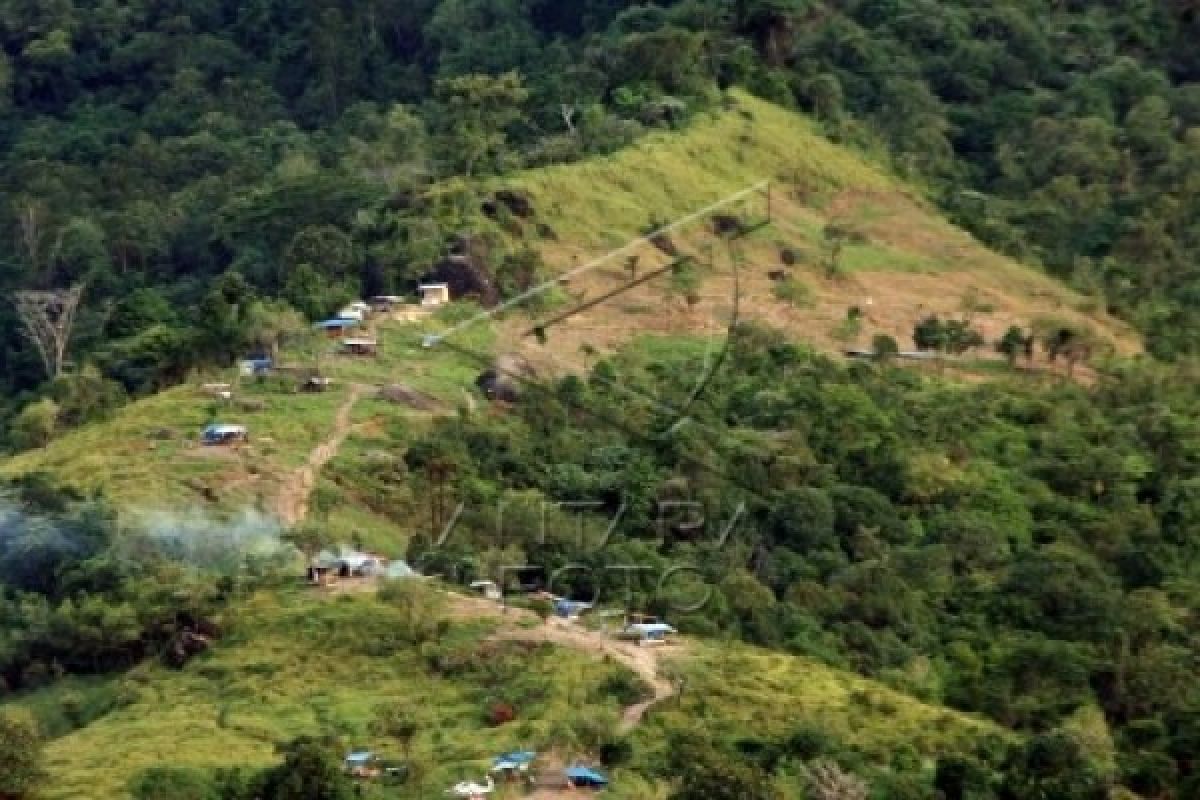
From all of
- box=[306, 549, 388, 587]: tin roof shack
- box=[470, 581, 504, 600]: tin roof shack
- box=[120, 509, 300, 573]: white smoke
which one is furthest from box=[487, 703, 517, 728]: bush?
box=[120, 509, 300, 573]: white smoke

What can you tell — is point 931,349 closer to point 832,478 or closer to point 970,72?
point 832,478

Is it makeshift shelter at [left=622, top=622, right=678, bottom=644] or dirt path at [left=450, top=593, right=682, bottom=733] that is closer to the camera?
→ dirt path at [left=450, top=593, right=682, bottom=733]

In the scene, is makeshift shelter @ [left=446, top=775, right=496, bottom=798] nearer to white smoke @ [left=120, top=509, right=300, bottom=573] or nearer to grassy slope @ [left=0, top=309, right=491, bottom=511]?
white smoke @ [left=120, top=509, right=300, bottom=573]

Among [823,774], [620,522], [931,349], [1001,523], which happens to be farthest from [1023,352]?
[823,774]

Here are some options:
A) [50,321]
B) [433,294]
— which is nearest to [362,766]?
[433,294]

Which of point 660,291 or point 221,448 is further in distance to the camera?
point 660,291

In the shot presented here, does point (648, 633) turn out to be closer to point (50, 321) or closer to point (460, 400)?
point (460, 400)
